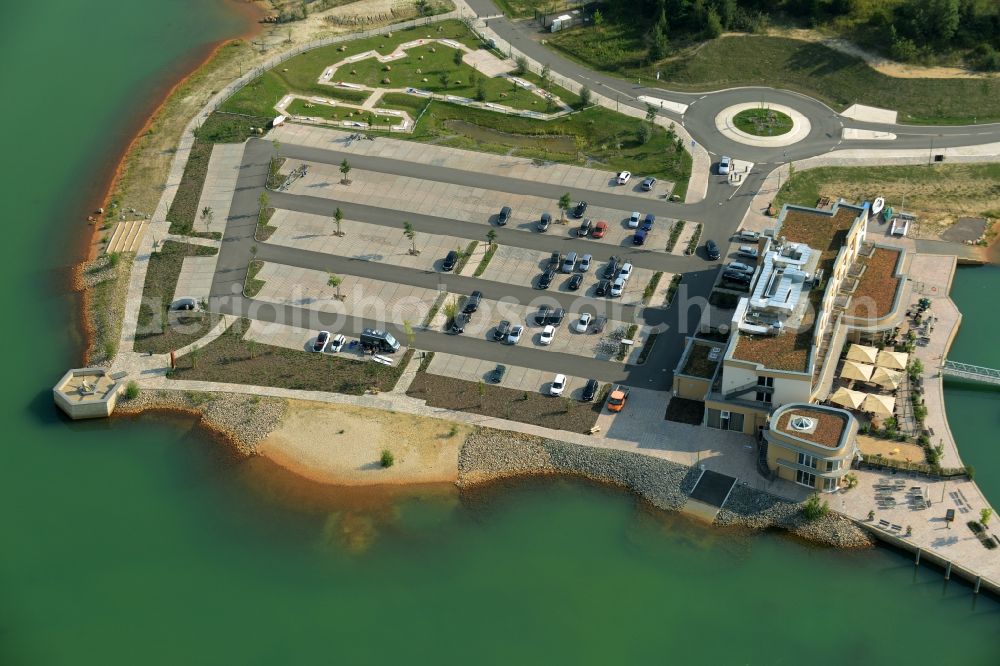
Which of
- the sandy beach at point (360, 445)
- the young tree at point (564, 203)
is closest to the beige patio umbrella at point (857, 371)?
the sandy beach at point (360, 445)

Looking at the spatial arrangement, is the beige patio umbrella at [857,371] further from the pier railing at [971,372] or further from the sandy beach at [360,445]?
the sandy beach at [360,445]

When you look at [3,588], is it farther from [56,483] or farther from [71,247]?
[71,247]

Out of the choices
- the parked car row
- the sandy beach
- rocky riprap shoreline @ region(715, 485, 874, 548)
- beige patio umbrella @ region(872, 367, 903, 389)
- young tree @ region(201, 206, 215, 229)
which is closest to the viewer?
rocky riprap shoreline @ region(715, 485, 874, 548)

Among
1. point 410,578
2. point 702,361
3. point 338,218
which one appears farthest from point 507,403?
point 338,218

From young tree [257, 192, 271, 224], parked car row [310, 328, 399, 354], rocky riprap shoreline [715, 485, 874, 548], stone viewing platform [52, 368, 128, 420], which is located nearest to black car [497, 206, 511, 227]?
parked car row [310, 328, 399, 354]

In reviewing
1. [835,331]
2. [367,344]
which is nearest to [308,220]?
[367,344]

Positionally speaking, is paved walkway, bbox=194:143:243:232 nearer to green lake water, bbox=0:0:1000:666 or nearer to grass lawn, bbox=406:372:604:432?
green lake water, bbox=0:0:1000:666
